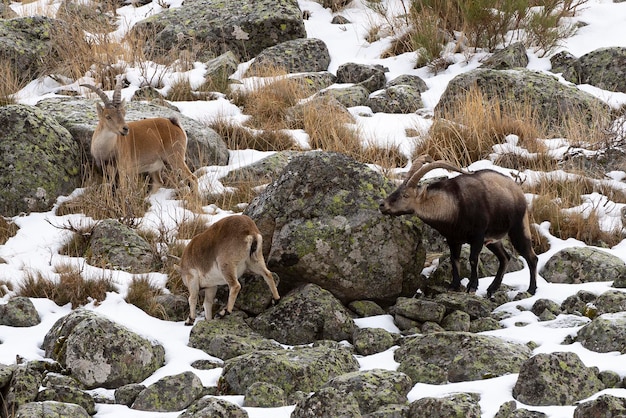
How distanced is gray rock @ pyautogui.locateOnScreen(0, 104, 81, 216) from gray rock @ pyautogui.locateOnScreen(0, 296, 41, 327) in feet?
9.42

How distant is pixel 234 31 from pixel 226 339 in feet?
34.3

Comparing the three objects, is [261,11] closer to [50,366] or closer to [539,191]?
[539,191]

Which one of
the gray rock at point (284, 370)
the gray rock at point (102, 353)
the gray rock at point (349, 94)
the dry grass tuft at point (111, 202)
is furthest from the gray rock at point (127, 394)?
the gray rock at point (349, 94)

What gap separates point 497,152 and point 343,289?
452 cm

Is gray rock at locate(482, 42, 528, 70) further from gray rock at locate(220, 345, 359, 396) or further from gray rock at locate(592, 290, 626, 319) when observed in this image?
gray rock at locate(220, 345, 359, 396)

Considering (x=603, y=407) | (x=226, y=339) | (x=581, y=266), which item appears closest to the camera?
(x=603, y=407)

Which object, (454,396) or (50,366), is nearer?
(454,396)

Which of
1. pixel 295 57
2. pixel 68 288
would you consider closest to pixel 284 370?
pixel 68 288

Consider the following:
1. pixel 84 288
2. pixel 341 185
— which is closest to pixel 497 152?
pixel 341 185

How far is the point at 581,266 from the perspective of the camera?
9.52m

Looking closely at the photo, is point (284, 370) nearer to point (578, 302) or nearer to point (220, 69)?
point (578, 302)

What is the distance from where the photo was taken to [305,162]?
966 cm

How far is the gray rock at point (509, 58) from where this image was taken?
15445 mm

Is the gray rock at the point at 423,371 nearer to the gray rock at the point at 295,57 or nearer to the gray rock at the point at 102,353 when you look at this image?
the gray rock at the point at 102,353
